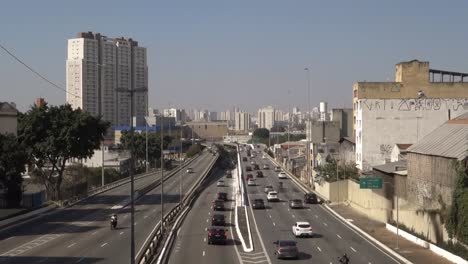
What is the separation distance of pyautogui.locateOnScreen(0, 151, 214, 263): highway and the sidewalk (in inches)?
595

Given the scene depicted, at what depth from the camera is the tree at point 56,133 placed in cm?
6819

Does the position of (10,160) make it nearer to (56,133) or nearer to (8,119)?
(8,119)

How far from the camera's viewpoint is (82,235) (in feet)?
147

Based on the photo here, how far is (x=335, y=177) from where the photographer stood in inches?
3172

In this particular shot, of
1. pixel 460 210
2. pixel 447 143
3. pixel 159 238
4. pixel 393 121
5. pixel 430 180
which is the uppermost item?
pixel 393 121

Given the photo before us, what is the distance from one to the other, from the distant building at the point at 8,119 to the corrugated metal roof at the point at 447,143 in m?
38.6

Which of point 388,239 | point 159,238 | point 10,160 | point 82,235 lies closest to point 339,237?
point 388,239

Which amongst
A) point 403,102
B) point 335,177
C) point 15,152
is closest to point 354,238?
point 15,152

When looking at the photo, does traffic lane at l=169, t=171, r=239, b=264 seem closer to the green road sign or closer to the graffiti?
the green road sign

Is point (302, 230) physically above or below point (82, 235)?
above

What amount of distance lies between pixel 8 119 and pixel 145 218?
786 inches

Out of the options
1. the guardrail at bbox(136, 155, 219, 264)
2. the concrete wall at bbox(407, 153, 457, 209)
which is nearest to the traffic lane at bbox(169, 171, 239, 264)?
the guardrail at bbox(136, 155, 219, 264)

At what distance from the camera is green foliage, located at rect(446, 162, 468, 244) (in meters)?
34.8

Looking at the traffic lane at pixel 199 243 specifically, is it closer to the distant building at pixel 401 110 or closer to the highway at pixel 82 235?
the highway at pixel 82 235
